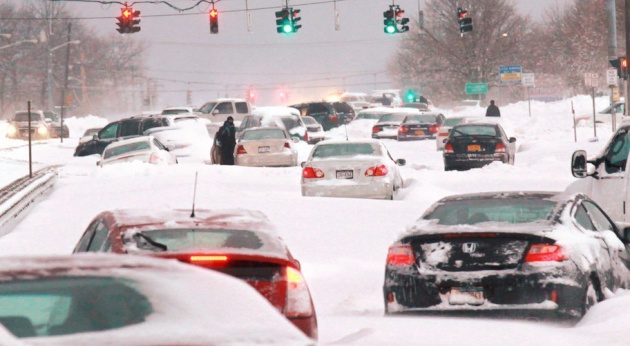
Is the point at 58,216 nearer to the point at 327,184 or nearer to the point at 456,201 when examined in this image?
the point at 327,184

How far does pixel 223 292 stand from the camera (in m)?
5.01

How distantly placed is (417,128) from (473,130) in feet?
52.9

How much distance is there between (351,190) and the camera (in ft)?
76.7

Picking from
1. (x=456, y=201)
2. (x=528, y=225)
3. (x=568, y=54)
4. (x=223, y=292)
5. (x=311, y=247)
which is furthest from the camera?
(x=568, y=54)

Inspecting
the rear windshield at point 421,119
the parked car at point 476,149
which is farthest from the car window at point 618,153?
the rear windshield at point 421,119

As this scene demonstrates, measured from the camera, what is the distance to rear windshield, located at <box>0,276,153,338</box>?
15.2ft

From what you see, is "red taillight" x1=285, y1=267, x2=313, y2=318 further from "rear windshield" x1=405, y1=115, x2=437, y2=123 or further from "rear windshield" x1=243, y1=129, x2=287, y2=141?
"rear windshield" x1=405, y1=115, x2=437, y2=123

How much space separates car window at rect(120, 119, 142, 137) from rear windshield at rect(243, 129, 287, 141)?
7.50 m

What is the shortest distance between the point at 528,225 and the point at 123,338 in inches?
254

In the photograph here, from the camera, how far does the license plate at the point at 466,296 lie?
402 inches

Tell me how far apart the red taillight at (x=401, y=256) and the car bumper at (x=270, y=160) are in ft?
73.5

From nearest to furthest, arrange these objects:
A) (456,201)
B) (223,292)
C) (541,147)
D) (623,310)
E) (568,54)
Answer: (223,292)
(623,310)
(456,201)
(541,147)
(568,54)

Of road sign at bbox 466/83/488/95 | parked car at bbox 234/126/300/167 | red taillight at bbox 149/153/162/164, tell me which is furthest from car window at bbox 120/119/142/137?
road sign at bbox 466/83/488/95

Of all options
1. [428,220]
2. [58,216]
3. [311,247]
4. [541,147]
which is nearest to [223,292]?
[428,220]
